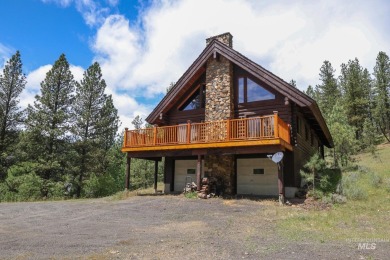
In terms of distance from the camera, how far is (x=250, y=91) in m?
18.2

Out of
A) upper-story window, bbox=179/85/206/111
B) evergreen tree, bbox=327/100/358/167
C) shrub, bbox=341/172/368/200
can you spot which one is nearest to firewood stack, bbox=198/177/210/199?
upper-story window, bbox=179/85/206/111

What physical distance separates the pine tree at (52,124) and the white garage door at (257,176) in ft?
67.0

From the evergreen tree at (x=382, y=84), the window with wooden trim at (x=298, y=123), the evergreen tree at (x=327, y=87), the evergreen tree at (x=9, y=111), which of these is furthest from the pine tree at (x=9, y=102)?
the evergreen tree at (x=382, y=84)

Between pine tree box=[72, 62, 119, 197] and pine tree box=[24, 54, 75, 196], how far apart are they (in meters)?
1.32

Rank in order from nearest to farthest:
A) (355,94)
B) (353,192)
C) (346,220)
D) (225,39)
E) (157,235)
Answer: (157,235), (346,220), (353,192), (225,39), (355,94)

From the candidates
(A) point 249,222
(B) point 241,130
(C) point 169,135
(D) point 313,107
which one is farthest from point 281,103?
(A) point 249,222

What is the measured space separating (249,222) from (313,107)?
8.76 metres

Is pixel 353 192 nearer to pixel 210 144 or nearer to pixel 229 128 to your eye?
pixel 229 128

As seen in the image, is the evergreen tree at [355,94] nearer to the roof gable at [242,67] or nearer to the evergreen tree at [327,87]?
the evergreen tree at [327,87]

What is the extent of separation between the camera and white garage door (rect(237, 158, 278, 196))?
17.0m

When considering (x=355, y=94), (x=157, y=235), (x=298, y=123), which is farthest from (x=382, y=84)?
(x=157, y=235)

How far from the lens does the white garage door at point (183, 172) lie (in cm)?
1995

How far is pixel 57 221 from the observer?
36.7ft

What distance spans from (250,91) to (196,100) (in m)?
3.85
